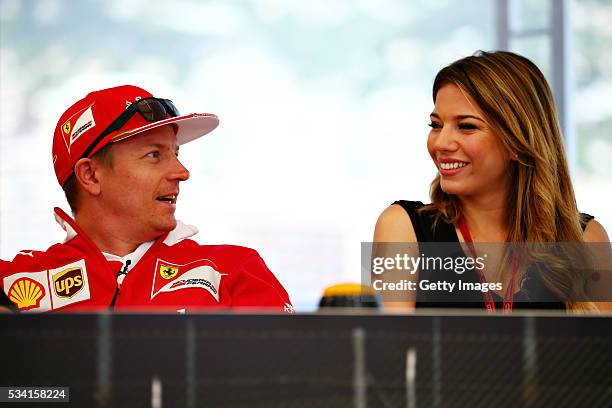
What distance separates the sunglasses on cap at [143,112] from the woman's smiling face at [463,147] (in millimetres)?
654

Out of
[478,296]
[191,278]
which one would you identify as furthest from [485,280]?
[191,278]

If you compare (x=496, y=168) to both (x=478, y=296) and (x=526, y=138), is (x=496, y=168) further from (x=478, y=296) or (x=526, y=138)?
(x=478, y=296)

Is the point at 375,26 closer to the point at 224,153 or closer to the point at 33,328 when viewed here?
the point at 224,153

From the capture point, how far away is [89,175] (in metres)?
2.22

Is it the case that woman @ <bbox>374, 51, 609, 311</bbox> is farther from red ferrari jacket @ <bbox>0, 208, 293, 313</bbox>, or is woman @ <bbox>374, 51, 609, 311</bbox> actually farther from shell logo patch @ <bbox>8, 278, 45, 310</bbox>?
shell logo patch @ <bbox>8, 278, 45, 310</bbox>

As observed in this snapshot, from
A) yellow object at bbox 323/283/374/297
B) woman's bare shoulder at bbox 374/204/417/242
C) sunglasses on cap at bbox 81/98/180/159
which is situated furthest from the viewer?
woman's bare shoulder at bbox 374/204/417/242

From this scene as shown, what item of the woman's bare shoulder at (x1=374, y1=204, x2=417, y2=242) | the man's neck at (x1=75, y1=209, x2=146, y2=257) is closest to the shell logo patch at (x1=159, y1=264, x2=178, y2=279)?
the man's neck at (x1=75, y1=209, x2=146, y2=257)

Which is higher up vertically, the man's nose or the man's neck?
the man's nose

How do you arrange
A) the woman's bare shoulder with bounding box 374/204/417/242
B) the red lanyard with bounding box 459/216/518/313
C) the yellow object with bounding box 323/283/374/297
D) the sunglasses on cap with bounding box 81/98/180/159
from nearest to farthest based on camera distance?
1. the yellow object with bounding box 323/283/374/297
2. the red lanyard with bounding box 459/216/518/313
3. the sunglasses on cap with bounding box 81/98/180/159
4. the woman's bare shoulder with bounding box 374/204/417/242

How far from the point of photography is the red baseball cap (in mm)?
2109

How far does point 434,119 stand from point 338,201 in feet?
12.8

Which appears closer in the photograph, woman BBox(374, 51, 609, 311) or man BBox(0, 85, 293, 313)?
man BBox(0, 85, 293, 313)

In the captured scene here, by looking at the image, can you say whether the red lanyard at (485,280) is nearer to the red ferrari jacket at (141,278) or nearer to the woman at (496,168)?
the woman at (496,168)

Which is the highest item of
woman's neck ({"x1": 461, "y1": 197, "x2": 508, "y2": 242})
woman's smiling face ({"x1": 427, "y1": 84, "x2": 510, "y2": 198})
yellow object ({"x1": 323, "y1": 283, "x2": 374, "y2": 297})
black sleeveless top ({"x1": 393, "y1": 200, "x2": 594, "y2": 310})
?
woman's smiling face ({"x1": 427, "y1": 84, "x2": 510, "y2": 198})
